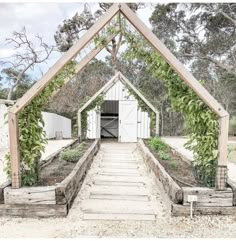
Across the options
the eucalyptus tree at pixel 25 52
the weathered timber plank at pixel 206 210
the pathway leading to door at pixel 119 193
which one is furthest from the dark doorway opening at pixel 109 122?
the weathered timber plank at pixel 206 210

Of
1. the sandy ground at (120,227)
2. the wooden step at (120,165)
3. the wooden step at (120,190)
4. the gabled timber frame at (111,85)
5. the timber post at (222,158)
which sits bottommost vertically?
the wooden step at (120,165)

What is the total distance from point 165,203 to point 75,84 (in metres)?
18.2

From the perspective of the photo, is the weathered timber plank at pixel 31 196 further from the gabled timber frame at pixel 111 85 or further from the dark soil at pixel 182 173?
the gabled timber frame at pixel 111 85

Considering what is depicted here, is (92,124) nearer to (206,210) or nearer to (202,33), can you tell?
(206,210)

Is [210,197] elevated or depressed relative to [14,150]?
depressed

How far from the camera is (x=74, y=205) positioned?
475 cm

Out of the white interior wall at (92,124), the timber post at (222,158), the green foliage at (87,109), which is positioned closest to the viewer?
the timber post at (222,158)

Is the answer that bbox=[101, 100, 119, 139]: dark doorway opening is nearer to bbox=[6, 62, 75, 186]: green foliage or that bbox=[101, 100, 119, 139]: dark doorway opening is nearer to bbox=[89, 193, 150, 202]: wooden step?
bbox=[89, 193, 150, 202]: wooden step

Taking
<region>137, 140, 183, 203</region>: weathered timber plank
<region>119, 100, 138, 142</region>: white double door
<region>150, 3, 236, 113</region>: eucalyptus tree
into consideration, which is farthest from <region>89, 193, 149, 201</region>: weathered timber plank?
<region>150, 3, 236, 113</region>: eucalyptus tree

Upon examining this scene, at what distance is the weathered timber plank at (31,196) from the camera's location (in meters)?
4.25

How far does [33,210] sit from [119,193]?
1.81 meters

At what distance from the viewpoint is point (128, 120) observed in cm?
1324

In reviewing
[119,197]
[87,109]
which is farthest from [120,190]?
[87,109]

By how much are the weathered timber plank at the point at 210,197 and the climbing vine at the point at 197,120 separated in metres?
0.34
